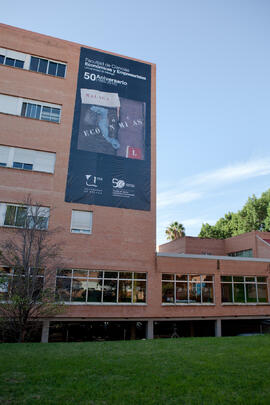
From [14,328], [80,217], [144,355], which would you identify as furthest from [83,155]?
[144,355]

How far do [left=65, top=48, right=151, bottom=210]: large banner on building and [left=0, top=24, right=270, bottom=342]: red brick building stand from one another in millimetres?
539

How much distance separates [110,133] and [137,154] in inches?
93.1

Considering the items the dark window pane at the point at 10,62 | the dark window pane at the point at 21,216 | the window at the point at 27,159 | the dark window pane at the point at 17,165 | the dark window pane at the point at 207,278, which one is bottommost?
the dark window pane at the point at 207,278

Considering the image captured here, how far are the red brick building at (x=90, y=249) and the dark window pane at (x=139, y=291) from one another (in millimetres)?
61

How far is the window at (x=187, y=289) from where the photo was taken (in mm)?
21062

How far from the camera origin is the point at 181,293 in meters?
21.3

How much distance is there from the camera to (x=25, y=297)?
1580 centimetres

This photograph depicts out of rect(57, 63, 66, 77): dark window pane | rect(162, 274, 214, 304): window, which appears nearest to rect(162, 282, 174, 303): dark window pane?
rect(162, 274, 214, 304): window

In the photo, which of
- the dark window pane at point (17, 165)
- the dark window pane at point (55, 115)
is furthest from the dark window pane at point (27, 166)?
the dark window pane at point (55, 115)

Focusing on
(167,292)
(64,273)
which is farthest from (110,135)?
(167,292)

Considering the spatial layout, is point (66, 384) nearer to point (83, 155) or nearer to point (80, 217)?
point (80, 217)

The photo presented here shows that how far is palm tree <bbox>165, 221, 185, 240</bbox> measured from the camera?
50.2 m

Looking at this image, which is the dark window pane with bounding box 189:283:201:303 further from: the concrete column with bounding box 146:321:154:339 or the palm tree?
the palm tree

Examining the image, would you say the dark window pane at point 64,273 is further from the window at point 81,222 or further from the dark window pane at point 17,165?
the dark window pane at point 17,165
